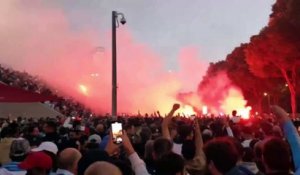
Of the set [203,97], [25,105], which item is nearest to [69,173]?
[25,105]

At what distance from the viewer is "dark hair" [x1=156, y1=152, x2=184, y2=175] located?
4734 mm

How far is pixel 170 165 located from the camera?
15.5ft

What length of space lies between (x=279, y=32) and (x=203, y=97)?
36.3 metres

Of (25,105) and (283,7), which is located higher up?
(283,7)

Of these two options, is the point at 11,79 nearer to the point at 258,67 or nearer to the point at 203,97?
the point at 258,67

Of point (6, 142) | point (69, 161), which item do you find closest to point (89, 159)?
point (69, 161)

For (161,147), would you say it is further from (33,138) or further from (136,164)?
(33,138)

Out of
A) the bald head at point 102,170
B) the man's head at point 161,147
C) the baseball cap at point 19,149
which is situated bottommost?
the bald head at point 102,170

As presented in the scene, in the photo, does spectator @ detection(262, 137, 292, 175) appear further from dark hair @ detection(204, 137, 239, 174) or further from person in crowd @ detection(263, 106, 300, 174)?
dark hair @ detection(204, 137, 239, 174)

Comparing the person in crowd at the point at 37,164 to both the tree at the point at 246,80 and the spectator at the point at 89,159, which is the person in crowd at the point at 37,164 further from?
the tree at the point at 246,80

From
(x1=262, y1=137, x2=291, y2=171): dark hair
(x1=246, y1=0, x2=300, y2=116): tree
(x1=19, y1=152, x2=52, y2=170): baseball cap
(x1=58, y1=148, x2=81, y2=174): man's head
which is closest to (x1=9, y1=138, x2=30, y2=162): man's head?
(x1=58, y1=148, x2=81, y2=174): man's head

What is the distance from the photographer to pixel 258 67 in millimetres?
45844

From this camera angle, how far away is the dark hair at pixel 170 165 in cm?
473

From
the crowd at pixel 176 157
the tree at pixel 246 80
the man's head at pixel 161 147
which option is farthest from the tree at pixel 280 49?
the man's head at pixel 161 147
